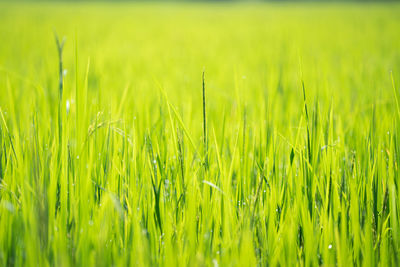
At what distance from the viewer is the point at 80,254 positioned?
0.54 meters

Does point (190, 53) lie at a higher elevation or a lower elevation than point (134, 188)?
higher

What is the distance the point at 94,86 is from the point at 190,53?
1824 millimetres

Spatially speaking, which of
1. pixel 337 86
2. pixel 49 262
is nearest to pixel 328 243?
pixel 49 262

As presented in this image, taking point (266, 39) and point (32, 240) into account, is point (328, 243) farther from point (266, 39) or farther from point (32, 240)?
point (266, 39)

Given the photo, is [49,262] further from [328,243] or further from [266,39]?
[266,39]

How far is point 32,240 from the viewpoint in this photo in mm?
516

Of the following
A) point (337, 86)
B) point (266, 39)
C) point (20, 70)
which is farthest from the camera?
point (266, 39)

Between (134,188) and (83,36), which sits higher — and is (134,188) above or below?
below

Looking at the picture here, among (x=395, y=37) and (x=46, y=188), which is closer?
(x=46, y=188)

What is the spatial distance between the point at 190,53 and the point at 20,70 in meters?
1.89

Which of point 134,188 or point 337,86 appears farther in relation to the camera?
point 337,86

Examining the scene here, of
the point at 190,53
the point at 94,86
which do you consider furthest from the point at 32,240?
the point at 190,53

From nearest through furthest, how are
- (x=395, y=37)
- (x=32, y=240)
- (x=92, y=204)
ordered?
(x=32, y=240) → (x=92, y=204) → (x=395, y=37)

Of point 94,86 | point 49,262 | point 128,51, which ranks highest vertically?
point 128,51
